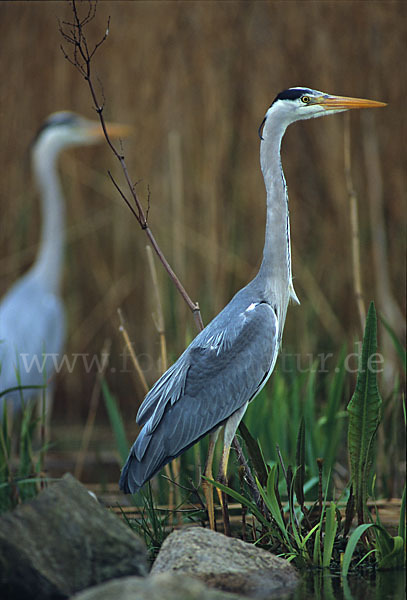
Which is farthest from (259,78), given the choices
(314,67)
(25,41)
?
(25,41)

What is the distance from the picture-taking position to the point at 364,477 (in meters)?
2.85

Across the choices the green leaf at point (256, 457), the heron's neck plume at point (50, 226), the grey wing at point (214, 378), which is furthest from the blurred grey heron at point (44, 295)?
the green leaf at point (256, 457)

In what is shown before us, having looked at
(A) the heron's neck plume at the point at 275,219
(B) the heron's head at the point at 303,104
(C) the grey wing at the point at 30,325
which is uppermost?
(B) the heron's head at the point at 303,104

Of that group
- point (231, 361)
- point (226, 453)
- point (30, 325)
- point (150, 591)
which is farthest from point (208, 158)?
point (150, 591)

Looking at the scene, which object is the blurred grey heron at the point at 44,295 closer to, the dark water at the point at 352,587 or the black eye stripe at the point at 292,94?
the black eye stripe at the point at 292,94

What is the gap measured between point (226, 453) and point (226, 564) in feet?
1.92

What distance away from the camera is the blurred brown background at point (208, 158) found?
576 centimetres

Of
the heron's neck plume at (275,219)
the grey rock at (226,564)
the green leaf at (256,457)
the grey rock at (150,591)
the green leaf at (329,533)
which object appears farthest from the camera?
the heron's neck plume at (275,219)

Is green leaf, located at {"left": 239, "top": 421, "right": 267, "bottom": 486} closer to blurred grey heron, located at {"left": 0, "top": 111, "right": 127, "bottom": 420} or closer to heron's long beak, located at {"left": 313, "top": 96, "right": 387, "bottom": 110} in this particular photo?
heron's long beak, located at {"left": 313, "top": 96, "right": 387, "bottom": 110}

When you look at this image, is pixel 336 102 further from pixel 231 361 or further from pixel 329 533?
pixel 329 533

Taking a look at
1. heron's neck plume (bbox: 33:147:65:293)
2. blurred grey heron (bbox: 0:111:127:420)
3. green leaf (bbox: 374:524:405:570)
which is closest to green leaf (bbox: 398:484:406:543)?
green leaf (bbox: 374:524:405:570)

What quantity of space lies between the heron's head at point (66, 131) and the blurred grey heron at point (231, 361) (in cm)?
305

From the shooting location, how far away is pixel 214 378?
320 cm

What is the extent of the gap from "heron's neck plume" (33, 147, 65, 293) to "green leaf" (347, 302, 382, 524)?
3.57 meters
